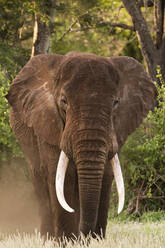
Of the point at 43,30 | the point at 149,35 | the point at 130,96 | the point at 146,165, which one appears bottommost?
the point at 146,165

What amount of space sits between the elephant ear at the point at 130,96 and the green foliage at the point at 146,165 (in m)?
3.32

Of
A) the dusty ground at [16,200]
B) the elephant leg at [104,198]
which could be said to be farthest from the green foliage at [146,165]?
the elephant leg at [104,198]

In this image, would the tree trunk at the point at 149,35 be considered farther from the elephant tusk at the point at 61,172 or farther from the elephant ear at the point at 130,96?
the elephant tusk at the point at 61,172

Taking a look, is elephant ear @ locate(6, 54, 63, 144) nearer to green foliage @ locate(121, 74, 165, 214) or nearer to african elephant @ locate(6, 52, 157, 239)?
african elephant @ locate(6, 52, 157, 239)

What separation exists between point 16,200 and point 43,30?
6.07m

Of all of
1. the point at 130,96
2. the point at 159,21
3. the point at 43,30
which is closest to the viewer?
the point at 130,96

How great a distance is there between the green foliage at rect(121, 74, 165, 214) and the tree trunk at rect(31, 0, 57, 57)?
190 inches

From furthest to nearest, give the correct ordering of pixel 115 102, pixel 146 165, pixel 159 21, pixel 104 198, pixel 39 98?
pixel 159 21 < pixel 146 165 < pixel 39 98 < pixel 104 198 < pixel 115 102

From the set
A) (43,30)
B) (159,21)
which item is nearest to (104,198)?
(43,30)

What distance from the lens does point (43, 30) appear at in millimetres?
14820

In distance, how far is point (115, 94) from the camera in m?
5.65

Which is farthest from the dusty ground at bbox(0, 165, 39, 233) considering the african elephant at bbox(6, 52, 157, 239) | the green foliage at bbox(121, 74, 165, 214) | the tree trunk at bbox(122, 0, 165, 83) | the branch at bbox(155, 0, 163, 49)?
the branch at bbox(155, 0, 163, 49)

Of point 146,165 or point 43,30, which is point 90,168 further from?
point 43,30

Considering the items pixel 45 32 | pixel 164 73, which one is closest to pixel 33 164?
pixel 45 32
